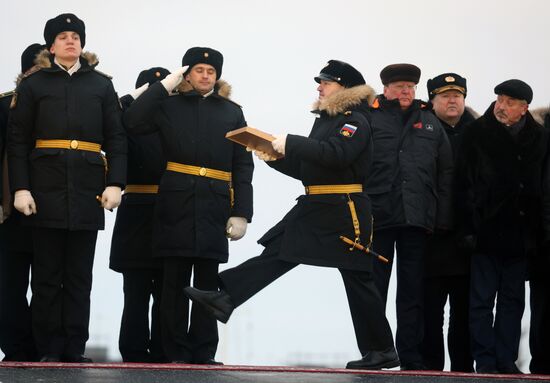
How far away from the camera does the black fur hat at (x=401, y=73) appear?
10898 millimetres

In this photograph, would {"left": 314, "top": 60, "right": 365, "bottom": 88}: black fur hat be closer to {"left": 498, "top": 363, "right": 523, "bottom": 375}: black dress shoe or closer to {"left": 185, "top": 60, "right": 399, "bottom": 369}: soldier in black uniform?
{"left": 185, "top": 60, "right": 399, "bottom": 369}: soldier in black uniform

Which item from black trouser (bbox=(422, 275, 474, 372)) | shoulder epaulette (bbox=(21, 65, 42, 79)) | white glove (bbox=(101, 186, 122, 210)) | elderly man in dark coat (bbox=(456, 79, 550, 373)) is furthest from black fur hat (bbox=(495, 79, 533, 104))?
shoulder epaulette (bbox=(21, 65, 42, 79))

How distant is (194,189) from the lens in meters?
10.2

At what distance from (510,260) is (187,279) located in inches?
94.9

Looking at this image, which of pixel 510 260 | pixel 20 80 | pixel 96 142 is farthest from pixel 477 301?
pixel 20 80

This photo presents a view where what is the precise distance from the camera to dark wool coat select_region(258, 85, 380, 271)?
31.3 feet

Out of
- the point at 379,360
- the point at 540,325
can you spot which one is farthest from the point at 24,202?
the point at 540,325

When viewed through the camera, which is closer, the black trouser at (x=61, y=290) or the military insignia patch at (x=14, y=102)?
the black trouser at (x=61, y=290)

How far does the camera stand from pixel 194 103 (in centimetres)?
1038

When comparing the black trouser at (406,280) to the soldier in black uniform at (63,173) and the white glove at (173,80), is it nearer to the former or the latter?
the white glove at (173,80)

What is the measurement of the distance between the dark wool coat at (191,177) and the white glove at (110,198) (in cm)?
47

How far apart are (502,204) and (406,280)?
915 mm

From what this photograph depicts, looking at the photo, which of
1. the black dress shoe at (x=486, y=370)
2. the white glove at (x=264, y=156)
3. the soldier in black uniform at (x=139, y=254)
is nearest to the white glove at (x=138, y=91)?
the soldier in black uniform at (x=139, y=254)

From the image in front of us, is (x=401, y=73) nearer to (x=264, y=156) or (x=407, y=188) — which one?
(x=407, y=188)
